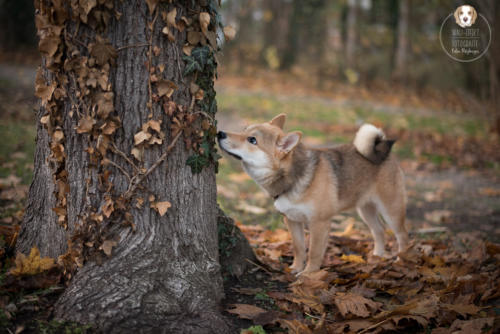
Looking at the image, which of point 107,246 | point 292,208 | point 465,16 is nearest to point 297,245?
point 292,208

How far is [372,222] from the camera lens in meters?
5.44

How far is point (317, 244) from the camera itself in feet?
14.5

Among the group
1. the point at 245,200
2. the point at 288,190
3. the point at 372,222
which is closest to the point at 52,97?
the point at 288,190

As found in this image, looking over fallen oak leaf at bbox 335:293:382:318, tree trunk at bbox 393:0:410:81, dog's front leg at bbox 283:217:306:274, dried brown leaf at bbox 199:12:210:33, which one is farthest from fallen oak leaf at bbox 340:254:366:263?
tree trunk at bbox 393:0:410:81

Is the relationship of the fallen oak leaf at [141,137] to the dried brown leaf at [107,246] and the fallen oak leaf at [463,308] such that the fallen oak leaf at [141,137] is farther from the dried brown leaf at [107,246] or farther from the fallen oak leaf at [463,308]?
the fallen oak leaf at [463,308]

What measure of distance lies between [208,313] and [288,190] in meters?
1.78

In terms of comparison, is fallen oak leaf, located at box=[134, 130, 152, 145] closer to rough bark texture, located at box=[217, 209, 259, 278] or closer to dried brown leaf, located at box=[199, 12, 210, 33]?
dried brown leaf, located at box=[199, 12, 210, 33]

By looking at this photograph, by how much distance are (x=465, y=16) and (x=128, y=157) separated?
40.1ft

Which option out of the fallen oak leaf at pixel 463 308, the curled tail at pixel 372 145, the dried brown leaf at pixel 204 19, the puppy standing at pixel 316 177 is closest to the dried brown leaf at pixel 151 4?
the dried brown leaf at pixel 204 19

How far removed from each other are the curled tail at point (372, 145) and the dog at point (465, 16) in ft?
27.7

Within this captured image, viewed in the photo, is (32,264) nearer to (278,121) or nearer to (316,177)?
(316,177)

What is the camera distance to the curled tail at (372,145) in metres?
5.12

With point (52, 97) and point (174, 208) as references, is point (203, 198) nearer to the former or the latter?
point (174, 208)

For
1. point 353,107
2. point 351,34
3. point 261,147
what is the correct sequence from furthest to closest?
point 351,34
point 353,107
point 261,147
